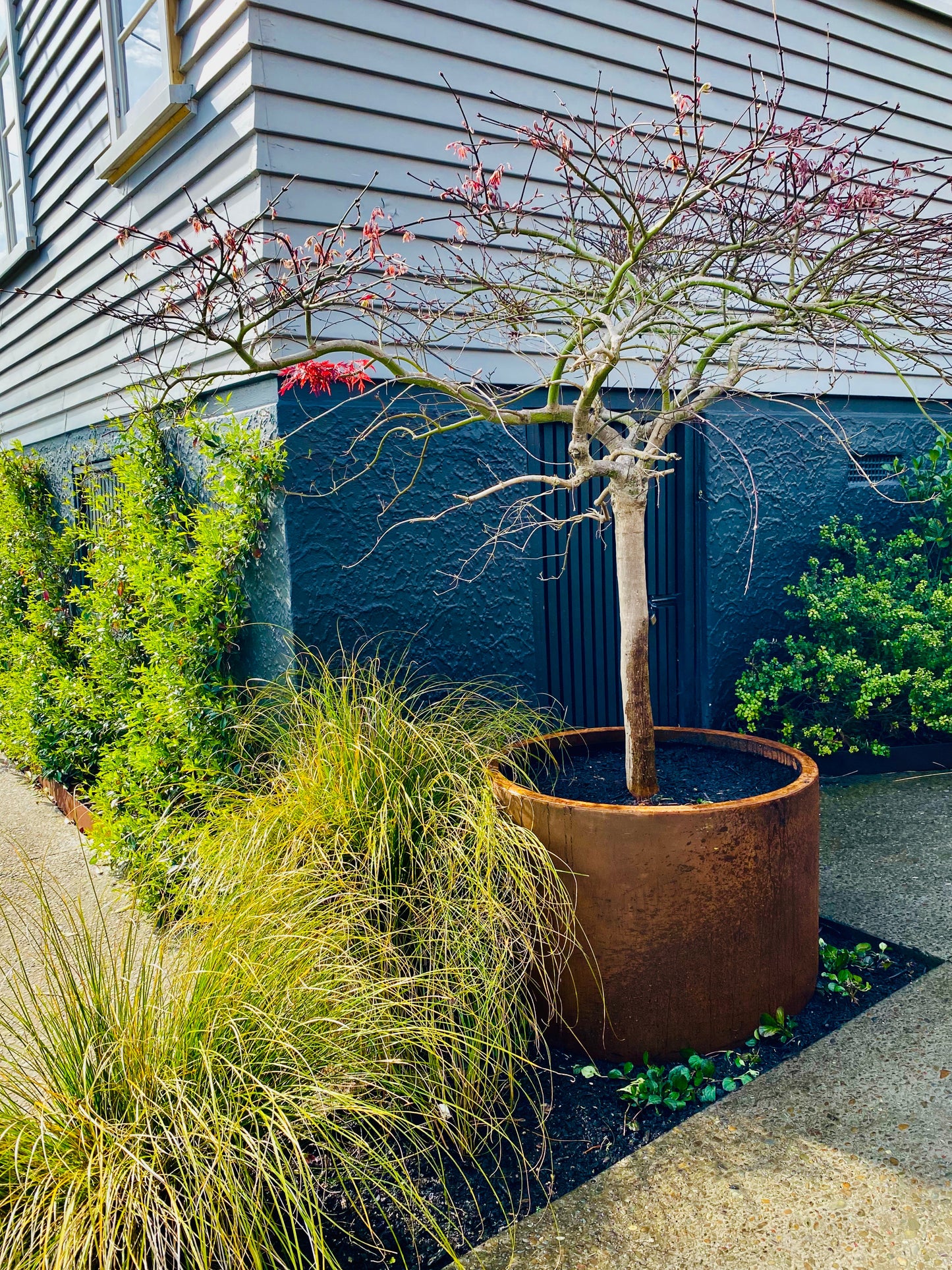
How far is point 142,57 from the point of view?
479 cm

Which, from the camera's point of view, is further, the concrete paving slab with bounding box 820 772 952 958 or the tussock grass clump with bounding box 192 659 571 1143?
the concrete paving slab with bounding box 820 772 952 958

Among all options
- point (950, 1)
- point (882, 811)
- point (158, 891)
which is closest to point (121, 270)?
point (158, 891)

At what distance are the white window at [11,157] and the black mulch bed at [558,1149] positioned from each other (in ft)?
22.3

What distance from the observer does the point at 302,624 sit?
3.80 m

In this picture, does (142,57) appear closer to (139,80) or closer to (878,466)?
(139,80)

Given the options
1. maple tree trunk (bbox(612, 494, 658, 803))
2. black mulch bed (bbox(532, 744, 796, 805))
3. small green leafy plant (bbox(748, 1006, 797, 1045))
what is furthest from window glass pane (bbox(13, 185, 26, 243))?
small green leafy plant (bbox(748, 1006, 797, 1045))

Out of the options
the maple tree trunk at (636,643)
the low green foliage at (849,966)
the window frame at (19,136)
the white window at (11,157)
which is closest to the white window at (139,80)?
the window frame at (19,136)

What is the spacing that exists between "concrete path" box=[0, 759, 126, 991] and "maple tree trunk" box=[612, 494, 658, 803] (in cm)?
191

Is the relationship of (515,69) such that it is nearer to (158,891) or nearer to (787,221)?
(787,221)

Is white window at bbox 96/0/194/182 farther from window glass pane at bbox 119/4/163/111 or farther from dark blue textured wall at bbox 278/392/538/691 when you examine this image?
dark blue textured wall at bbox 278/392/538/691

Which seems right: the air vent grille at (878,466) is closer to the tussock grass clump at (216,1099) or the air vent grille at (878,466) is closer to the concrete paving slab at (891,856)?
the concrete paving slab at (891,856)

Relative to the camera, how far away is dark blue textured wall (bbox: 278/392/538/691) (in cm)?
381

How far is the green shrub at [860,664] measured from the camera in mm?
4910

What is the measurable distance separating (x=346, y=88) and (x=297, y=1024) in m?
3.55
